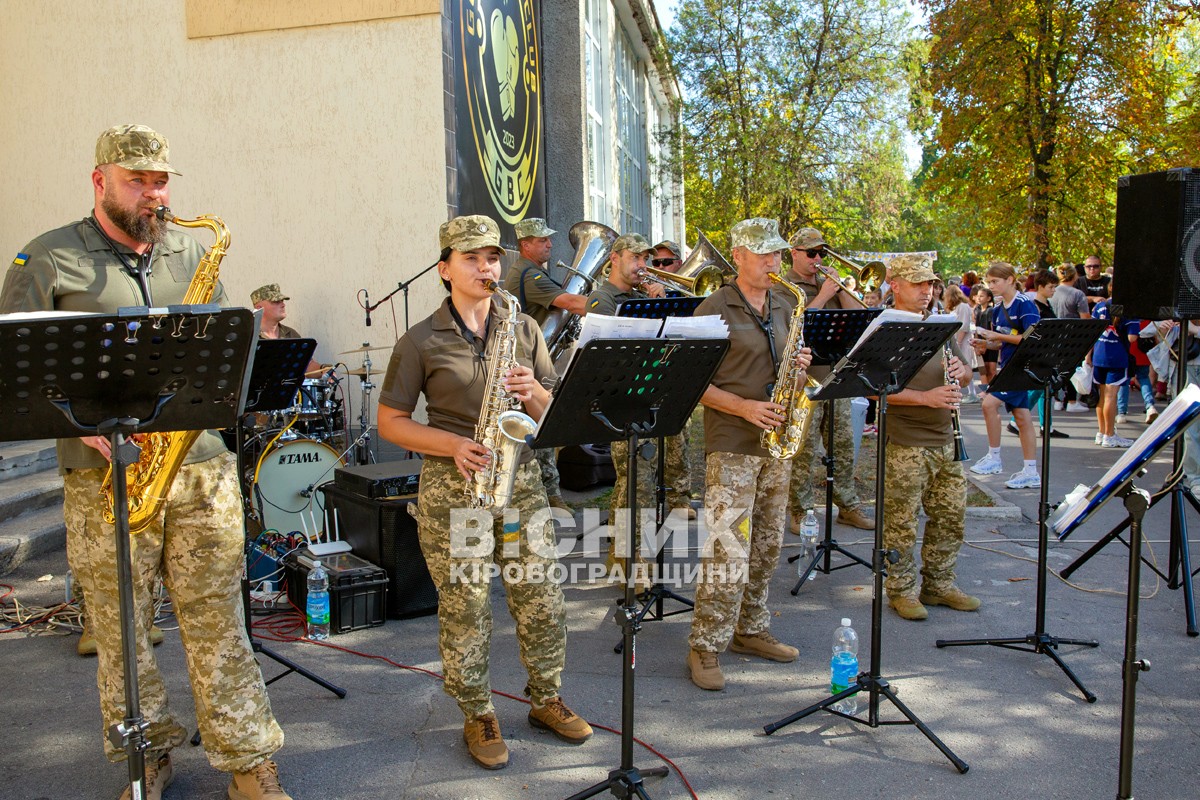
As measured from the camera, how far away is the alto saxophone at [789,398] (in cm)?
487

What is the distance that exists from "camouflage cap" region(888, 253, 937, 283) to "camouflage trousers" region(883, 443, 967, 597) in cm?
104

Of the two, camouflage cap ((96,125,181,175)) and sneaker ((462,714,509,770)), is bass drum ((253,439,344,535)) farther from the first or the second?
camouflage cap ((96,125,181,175))

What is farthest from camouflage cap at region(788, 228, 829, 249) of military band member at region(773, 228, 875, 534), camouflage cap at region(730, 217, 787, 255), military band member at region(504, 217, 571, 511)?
camouflage cap at region(730, 217, 787, 255)

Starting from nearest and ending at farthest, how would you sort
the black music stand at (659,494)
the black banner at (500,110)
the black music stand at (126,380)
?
the black music stand at (126,380)
the black music stand at (659,494)
the black banner at (500,110)

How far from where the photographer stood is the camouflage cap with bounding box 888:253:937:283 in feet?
18.3

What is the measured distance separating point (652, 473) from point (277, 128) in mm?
5295

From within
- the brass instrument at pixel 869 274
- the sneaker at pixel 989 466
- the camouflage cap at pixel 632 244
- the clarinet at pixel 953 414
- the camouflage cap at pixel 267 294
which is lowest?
the sneaker at pixel 989 466

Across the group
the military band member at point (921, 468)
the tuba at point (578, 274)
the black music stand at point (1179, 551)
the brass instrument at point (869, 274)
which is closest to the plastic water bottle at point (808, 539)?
the military band member at point (921, 468)

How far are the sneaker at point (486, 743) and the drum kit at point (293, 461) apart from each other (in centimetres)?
310

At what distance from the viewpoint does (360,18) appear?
8.89m

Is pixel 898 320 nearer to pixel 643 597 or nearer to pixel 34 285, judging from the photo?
pixel 643 597

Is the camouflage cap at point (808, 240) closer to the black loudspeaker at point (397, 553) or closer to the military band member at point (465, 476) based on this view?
the black loudspeaker at point (397, 553)

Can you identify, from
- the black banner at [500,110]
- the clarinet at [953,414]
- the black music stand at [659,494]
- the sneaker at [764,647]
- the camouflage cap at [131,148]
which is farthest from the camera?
the black banner at [500,110]

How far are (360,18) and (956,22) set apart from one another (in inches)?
523
